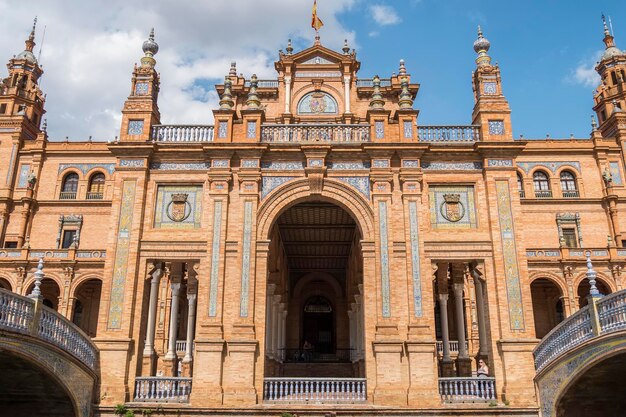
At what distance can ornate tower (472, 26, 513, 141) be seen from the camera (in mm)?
16688

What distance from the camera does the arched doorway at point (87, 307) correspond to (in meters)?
30.0

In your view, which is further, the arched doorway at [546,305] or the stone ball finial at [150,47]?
the arched doorway at [546,305]

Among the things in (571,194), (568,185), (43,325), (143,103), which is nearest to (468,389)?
(43,325)

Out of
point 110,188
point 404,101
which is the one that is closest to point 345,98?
point 404,101

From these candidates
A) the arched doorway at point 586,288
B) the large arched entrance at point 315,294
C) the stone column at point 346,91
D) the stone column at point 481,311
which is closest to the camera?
the stone column at point 481,311

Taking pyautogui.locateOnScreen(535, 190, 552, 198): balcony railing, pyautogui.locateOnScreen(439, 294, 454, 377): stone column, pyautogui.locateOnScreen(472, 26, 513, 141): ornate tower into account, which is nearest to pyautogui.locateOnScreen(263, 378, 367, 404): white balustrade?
pyautogui.locateOnScreen(439, 294, 454, 377): stone column

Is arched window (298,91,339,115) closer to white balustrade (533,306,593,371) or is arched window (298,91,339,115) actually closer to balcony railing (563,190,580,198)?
Answer: balcony railing (563,190,580,198)

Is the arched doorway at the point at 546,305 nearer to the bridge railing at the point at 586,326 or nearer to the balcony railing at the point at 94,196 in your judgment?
the bridge railing at the point at 586,326

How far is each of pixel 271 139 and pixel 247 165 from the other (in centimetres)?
124

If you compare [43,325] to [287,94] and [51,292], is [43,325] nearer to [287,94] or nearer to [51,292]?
[287,94]

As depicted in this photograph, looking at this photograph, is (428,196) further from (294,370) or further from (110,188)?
(110,188)

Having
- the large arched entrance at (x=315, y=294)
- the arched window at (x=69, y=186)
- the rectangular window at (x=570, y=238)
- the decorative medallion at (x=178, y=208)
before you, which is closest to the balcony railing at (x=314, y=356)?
the large arched entrance at (x=315, y=294)

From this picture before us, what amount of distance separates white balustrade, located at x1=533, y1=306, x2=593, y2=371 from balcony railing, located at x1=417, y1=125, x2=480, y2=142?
20.6ft

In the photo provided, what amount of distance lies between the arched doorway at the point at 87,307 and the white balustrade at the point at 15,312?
1859 cm
